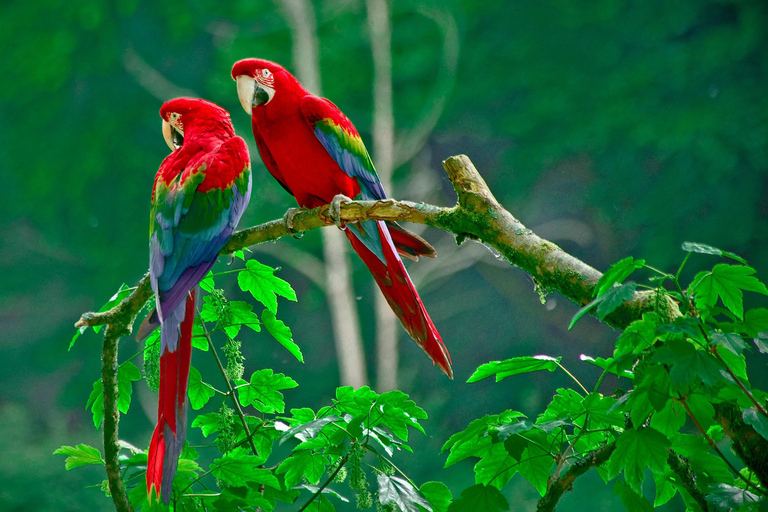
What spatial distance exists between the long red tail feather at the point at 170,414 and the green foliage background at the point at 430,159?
8.52 ft

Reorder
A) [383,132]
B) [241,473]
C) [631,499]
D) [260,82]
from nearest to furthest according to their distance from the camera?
[631,499]
[241,473]
[260,82]
[383,132]

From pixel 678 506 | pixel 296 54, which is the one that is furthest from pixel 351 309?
pixel 678 506

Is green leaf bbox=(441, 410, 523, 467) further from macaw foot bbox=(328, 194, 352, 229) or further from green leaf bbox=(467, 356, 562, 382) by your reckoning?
macaw foot bbox=(328, 194, 352, 229)

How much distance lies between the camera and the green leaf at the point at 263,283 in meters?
0.98

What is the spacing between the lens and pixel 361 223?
1.07 m

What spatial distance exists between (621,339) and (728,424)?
6.8 inches

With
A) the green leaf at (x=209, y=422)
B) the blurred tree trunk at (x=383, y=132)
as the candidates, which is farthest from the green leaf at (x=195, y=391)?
the blurred tree trunk at (x=383, y=132)

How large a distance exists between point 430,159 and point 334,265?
796 millimetres

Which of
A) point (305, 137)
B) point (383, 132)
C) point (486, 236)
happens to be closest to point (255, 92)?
point (305, 137)

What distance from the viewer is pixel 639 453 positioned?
1.91 ft

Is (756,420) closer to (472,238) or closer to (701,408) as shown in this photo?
(701,408)

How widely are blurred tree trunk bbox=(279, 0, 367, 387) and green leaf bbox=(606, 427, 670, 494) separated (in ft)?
9.35

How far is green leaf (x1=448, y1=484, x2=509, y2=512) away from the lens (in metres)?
0.69

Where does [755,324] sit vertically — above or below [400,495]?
above
